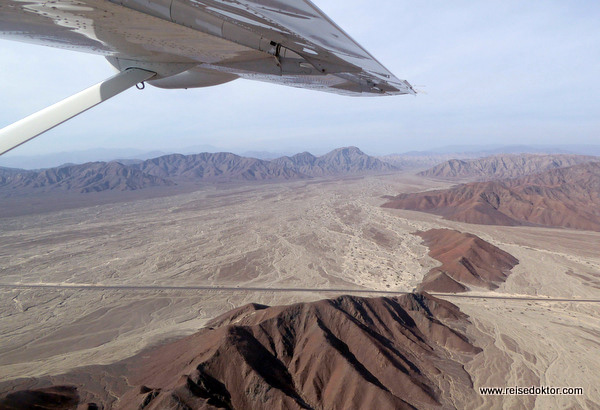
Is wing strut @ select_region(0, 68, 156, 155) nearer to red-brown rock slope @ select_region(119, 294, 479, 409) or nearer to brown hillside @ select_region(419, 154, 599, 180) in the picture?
red-brown rock slope @ select_region(119, 294, 479, 409)

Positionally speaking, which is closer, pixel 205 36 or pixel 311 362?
pixel 205 36

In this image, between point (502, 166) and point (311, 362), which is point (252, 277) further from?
point (502, 166)

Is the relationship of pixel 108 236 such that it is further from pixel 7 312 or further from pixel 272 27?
pixel 272 27

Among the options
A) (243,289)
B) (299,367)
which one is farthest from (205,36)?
(243,289)

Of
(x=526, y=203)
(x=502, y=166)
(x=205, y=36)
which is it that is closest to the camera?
(x=205, y=36)

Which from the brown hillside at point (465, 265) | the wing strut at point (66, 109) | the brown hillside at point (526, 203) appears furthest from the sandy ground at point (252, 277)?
the wing strut at point (66, 109)

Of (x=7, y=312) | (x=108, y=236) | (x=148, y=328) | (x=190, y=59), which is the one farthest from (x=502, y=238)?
(x=108, y=236)

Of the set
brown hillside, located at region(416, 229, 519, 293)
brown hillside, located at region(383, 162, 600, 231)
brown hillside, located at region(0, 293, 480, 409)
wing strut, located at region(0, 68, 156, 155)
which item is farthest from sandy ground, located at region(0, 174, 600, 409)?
wing strut, located at region(0, 68, 156, 155)

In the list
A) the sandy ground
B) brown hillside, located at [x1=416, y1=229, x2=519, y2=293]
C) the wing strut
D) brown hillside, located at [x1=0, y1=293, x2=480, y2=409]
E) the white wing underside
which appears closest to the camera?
the white wing underside
